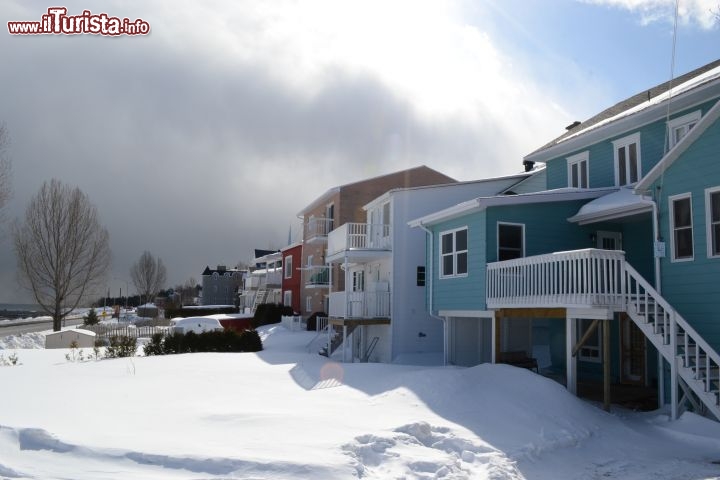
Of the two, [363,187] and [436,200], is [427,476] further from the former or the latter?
[363,187]

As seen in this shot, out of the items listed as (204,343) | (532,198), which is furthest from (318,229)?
(532,198)

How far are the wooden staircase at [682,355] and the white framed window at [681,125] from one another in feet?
16.8

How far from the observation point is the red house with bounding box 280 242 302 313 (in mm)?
45250

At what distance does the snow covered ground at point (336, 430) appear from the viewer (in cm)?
750

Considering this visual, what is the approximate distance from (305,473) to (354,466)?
2.54 feet

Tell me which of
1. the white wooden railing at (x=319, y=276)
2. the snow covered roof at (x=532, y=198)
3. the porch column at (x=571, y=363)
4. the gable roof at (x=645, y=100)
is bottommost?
the porch column at (x=571, y=363)

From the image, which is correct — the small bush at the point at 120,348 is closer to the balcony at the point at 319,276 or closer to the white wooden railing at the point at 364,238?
Answer: the white wooden railing at the point at 364,238

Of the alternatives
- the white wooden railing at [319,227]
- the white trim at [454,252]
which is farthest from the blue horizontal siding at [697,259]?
the white wooden railing at [319,227]

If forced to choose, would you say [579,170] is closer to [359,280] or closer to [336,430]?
[359,280]

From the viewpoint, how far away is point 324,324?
3509 cm

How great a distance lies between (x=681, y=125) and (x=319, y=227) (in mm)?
26508

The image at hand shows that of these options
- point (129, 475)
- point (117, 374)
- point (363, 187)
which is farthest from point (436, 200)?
point (129, 475)

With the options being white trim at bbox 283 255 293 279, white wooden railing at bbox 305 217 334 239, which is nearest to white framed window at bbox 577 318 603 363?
white wooden railing at bbox 305 217 334 239

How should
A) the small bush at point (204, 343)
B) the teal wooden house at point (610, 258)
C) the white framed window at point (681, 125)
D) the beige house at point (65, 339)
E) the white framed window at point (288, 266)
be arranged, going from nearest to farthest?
the teal wooden house at point (610, 258) → the white framed window at point (681, 125) → the small bush at point (204, 343) → the beige house at point (65, 339) → the white framed window at point (288, 266)
